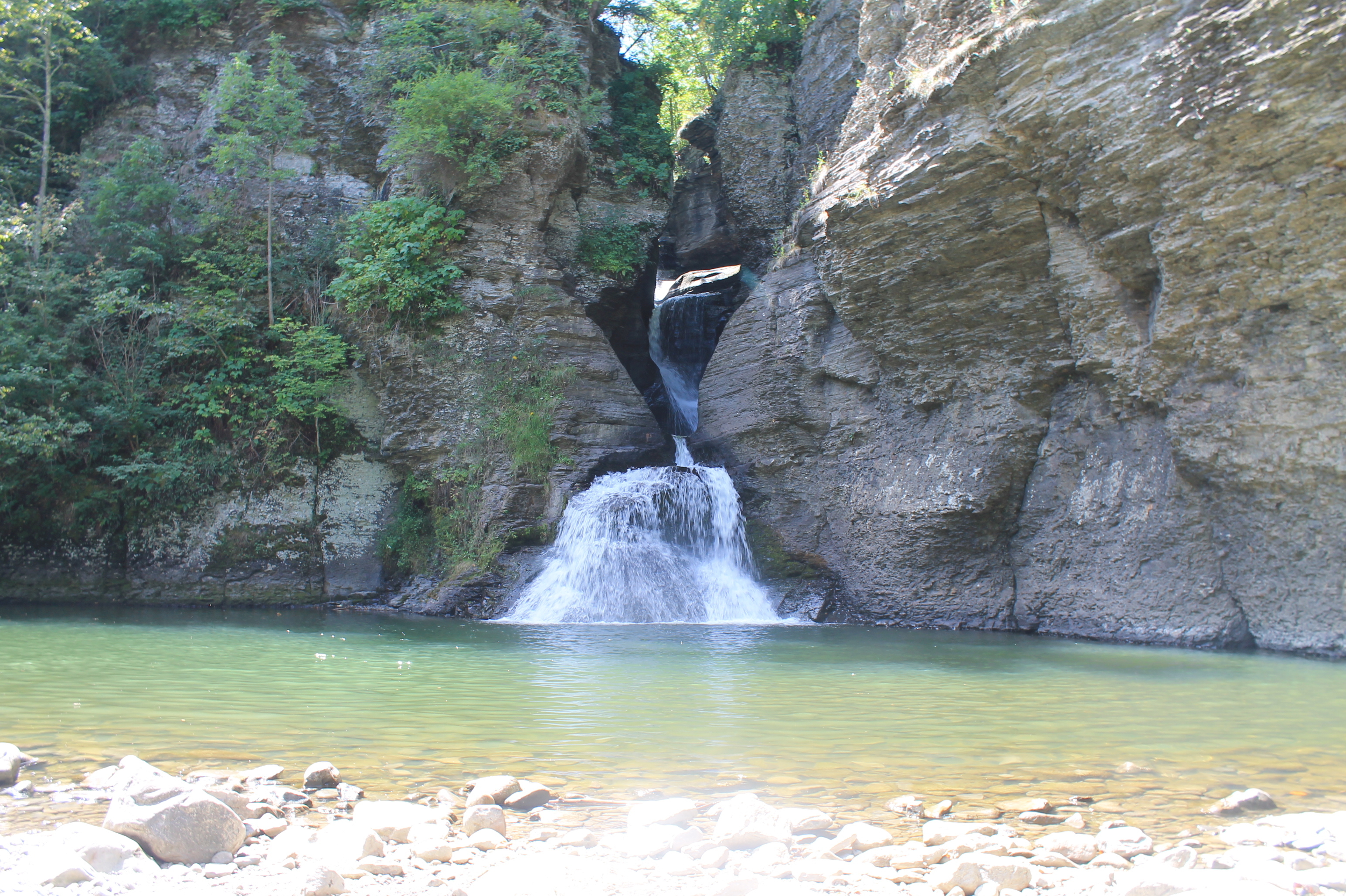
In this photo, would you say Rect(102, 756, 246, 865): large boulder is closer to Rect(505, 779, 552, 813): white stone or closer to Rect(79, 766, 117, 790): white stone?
Rect(79, 766, 117, 790): white stone

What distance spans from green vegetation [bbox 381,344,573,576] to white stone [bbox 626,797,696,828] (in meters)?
10.3

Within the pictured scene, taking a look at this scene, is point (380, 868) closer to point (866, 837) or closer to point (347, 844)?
point (347, 844)

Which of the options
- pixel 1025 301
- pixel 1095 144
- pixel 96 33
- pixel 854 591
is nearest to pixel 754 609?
pixel 854 591

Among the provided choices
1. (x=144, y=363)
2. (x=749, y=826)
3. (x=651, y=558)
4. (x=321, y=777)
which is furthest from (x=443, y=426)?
(x=749, y=826)

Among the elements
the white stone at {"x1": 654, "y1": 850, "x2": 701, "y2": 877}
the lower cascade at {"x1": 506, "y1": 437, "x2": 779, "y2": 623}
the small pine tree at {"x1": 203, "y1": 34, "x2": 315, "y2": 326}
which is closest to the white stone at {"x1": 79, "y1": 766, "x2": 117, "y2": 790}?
the white stone at {"x1": 654, "y1": 850, "x2": 701, "y2": 877}

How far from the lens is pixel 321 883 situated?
254 centimetres

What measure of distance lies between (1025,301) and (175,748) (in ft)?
33.3

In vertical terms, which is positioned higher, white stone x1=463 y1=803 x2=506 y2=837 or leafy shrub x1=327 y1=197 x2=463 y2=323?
leafy shrub x1=327 y1=197 x2=463 y2=323

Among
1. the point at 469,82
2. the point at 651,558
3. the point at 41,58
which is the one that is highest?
the point at 41,58

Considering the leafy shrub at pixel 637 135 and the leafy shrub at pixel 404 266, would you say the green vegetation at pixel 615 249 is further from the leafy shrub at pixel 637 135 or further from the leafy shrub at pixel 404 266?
the leafy shrub at pixel 404 266

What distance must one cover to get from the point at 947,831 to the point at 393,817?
6.63 ft

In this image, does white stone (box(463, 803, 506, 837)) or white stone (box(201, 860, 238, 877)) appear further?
white stone (box(463, 803, 506, 837))

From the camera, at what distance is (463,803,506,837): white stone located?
3.11 metres

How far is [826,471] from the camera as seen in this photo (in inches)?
527
